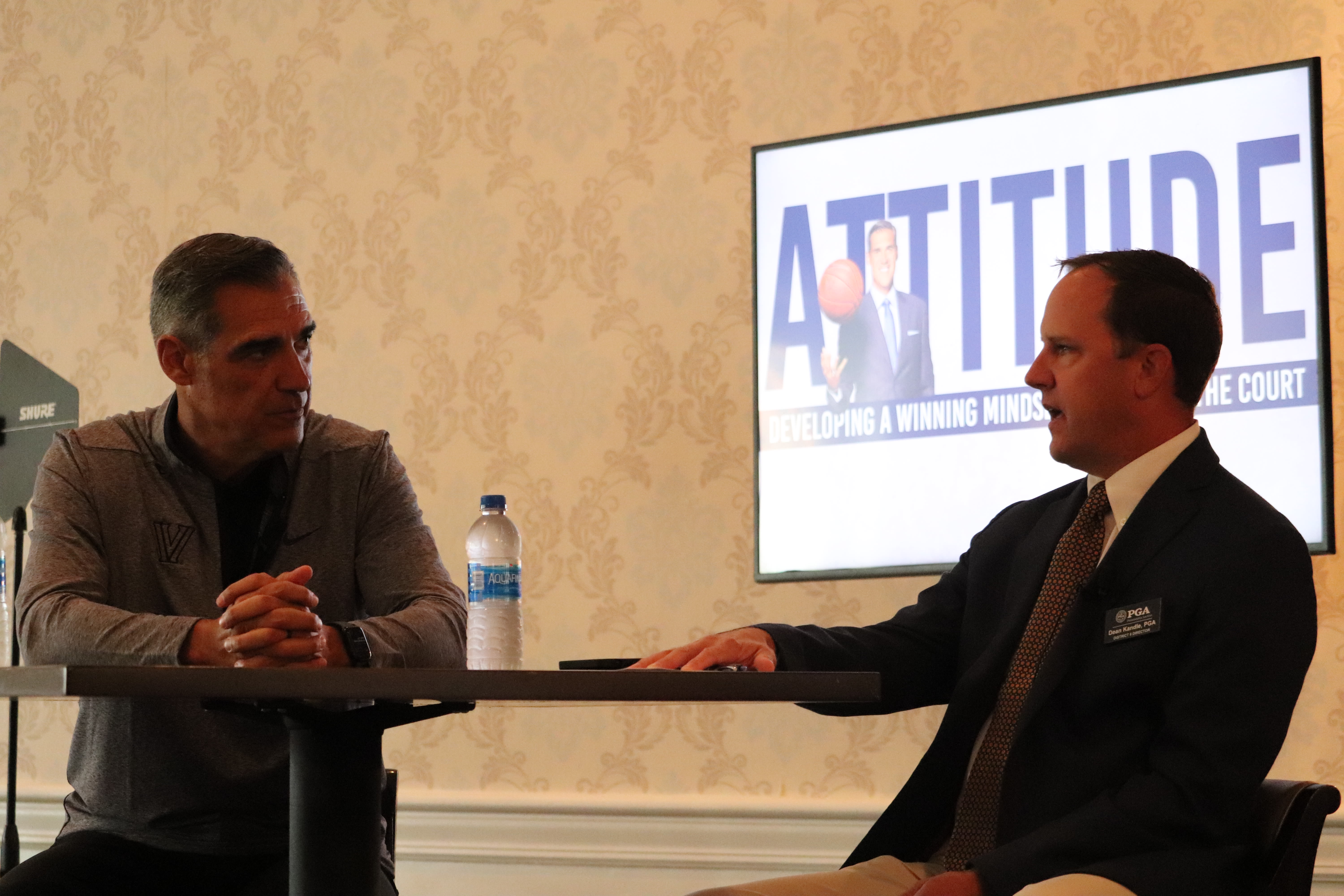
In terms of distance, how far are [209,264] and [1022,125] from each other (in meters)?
1.73

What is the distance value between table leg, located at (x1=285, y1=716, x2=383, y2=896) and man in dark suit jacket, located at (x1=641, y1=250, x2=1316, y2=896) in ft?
1.23

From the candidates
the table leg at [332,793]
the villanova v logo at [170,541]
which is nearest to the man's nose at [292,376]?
the villanova v logo at [170,541]

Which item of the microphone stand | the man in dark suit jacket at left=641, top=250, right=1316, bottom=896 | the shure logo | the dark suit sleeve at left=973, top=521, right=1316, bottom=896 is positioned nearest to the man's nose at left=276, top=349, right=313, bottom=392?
the man in dark suit jacket at left=641, top=250, right=1316, bottom=896

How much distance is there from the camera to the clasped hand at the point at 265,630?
1.58 meters

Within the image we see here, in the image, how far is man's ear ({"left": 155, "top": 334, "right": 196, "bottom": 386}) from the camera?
214cm

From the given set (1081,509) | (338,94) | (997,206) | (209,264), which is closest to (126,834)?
(209,264)

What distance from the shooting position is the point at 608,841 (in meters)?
3.33

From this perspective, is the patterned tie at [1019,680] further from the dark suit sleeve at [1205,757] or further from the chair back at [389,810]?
the chair back at [389,810]

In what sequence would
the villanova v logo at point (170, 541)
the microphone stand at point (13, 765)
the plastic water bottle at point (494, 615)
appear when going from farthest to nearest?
the microphone stand at point (13, 765) → the villanova v logo at point (170, 541) → the plastic water bottle at point (494, 615)

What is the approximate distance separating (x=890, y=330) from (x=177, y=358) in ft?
5.07

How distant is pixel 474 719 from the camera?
11.6ft

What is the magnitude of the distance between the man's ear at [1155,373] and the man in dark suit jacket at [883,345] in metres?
1.06

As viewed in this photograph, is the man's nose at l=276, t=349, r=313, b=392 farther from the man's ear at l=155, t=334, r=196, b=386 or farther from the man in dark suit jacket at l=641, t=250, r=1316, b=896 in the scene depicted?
the man in dark suit jacket at l=641, t=250, r=1316, b=896

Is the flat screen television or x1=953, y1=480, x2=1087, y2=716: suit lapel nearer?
x1=953, y1=480, x2=1087, y2=716: suit lapel
